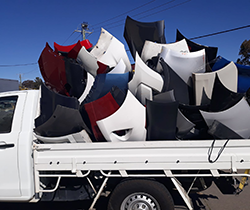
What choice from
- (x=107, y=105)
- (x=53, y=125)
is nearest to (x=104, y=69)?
(x=107, y=105)

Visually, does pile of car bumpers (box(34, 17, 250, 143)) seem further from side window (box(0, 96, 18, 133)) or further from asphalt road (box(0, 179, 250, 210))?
asphalt road (box(0, 179, 250, 210))

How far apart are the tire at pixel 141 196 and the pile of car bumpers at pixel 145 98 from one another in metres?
0.54

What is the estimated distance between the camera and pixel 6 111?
2.87 metres

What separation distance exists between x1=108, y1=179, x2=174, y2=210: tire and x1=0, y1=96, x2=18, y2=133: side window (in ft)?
5.35

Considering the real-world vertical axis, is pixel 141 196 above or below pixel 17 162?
below

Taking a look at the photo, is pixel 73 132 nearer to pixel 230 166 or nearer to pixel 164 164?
pixel 164 164

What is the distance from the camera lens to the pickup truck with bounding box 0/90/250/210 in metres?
2.34

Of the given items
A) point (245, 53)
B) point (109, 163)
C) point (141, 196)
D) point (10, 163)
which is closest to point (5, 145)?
point (10, 163)

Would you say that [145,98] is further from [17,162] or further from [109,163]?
[17,162]

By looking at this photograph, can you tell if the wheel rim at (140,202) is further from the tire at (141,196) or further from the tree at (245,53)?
the tree at (245,53)

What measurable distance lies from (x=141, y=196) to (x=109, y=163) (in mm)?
573

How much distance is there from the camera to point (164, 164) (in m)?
2.38

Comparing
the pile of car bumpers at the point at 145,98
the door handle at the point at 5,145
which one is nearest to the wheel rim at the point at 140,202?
the pile of car bumpers at the point at 145,98

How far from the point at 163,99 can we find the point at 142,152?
809 millimetres
